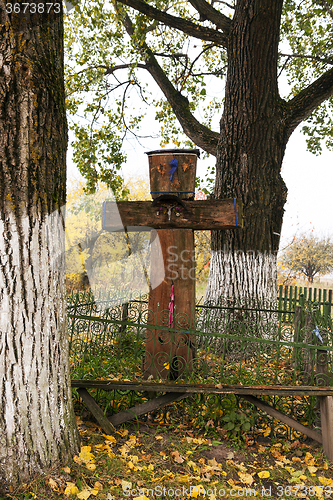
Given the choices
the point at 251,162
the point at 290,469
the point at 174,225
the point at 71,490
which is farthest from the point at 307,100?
the point at 71,490

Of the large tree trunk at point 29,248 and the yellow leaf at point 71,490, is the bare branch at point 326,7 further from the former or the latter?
the yellow leaf at point 71,490

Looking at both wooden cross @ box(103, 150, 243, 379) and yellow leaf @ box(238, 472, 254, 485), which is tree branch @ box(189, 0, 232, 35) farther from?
yellow leaf @ box(238, 472, 254, 485)

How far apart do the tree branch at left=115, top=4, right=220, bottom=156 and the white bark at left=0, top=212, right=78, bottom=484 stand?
503cm

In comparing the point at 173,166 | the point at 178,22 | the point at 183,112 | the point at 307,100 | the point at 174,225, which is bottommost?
the point at 174,225

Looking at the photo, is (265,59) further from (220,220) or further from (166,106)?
(166,106)

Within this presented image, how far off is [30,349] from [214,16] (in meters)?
6.71

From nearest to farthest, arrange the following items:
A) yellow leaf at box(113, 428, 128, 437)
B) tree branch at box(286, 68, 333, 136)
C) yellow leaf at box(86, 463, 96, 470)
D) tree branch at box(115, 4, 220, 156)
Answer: yellow leaf at box(86, 463, 96, 470)
yellow leaf at box(113, 428, 128, 437)
tree branch at box(286, 68, 333, 136)
tree branch at box(115, 4, 220, 156)

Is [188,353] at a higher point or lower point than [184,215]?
lower

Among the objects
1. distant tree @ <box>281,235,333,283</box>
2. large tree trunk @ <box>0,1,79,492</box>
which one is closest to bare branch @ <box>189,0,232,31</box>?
large tree trunk @ <box>0,1,79,492</box>

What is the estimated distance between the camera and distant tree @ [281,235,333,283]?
22.3 metres

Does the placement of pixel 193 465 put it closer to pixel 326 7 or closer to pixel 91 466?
pixel 91 466

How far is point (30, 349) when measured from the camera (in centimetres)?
257

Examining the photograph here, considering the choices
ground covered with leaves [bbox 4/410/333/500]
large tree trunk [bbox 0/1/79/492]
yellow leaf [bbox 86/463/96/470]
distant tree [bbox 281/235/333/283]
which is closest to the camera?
large tree trunk [bbox 0/1/79/492]

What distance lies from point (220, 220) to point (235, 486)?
264 cm
